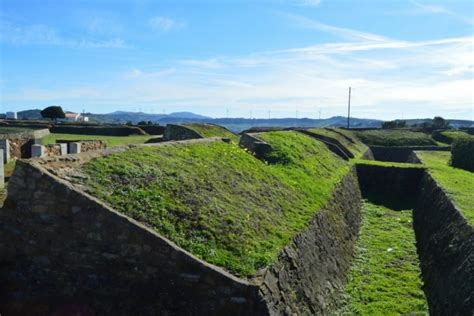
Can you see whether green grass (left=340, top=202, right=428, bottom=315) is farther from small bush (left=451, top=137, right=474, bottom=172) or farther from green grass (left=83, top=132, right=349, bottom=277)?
small bush (left=451, top=137, right=474, bottom=172)

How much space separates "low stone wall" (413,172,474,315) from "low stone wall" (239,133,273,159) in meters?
5.73

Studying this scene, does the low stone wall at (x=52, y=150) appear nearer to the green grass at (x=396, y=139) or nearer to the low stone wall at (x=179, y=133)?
the low stone wall at (x=179, y=133)

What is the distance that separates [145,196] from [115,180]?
672 mm

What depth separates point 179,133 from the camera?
26828mm

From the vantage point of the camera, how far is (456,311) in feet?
24.9

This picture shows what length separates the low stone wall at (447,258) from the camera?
7.88 m

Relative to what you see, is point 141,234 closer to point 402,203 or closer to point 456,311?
point 456,311

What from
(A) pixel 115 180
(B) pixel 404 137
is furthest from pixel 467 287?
(B) pixel 404 137

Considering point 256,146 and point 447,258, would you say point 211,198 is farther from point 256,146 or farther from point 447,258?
point 256,146

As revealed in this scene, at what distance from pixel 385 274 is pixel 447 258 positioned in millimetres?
1966

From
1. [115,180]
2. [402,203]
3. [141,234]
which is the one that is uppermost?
[115,180]

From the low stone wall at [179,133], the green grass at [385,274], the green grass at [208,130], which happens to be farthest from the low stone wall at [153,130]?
the green grass at [385,274]

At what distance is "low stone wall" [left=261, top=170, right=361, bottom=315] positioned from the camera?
24.4 feet

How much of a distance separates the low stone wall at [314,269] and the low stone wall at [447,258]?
1.88m
